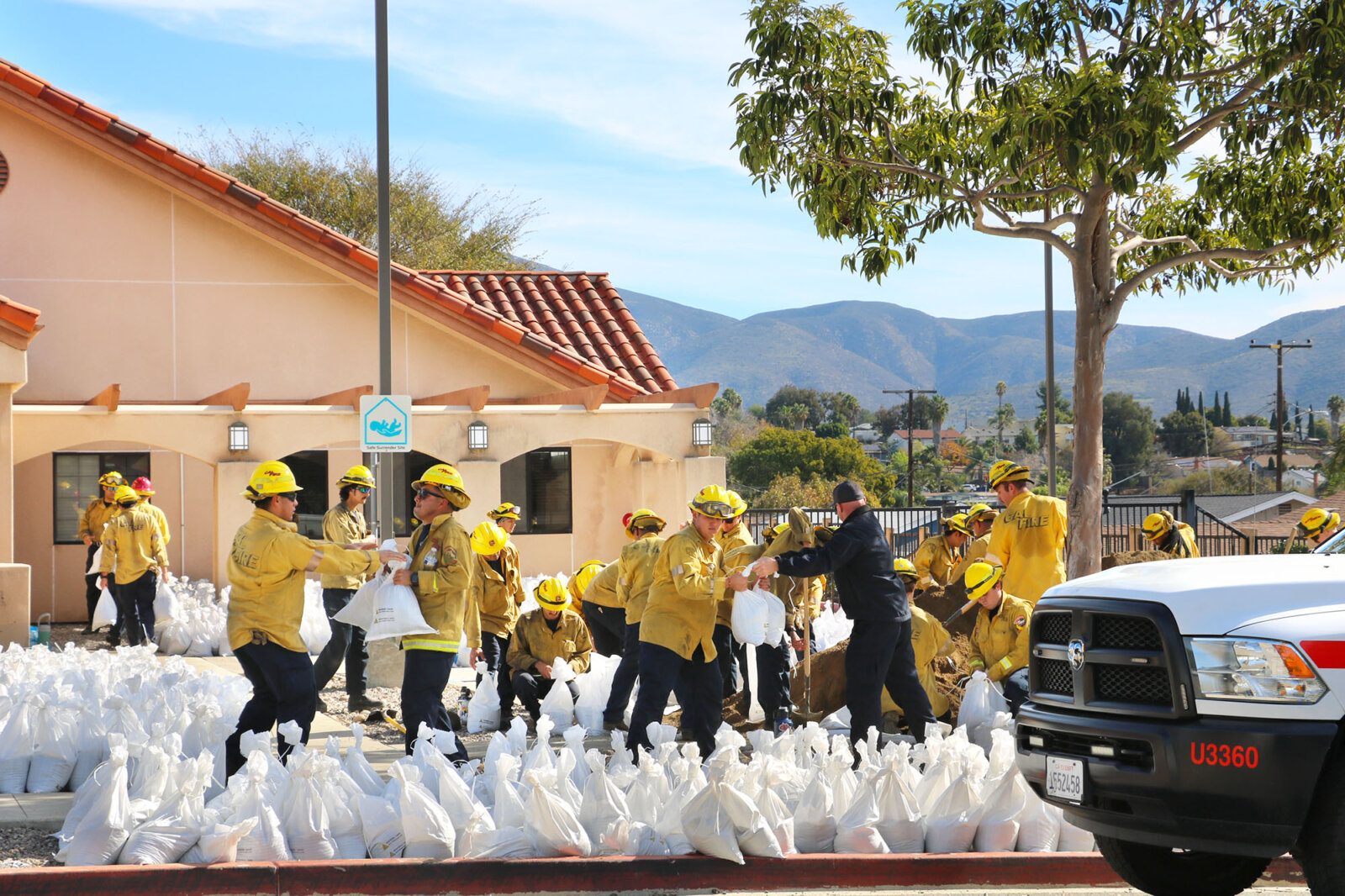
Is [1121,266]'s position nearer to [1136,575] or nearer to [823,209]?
[823,209]

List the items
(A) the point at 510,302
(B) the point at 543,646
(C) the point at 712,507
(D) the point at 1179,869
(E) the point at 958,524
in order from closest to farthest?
(D) the point at 1179,869
(C) the point at 712,507
(B) the point at 543,646
(E) the point at 958,524
(A) the point at 510,302

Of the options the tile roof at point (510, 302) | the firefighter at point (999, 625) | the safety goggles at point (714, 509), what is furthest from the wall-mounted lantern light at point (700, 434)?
the safety goggles at point (714, 509)

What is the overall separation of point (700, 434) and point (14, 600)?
7856 millimetres

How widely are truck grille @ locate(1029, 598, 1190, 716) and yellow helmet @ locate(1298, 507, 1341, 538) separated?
1069 centimetres

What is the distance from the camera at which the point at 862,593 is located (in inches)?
316

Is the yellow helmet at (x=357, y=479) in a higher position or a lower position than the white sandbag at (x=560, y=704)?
higher

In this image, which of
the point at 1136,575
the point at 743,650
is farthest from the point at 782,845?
the point at 743,650

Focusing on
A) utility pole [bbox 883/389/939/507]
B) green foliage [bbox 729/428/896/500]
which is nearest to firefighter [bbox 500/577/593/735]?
utility pole [bbox 883/389/939/507]

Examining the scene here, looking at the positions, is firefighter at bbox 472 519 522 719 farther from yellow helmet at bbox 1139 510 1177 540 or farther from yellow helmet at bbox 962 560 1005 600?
yellow helmet at bbox 1139 510 1177 540

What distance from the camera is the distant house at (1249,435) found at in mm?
127037

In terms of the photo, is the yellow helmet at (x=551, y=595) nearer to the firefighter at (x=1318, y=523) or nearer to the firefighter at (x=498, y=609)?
the firefighter at (x=498, y=609)

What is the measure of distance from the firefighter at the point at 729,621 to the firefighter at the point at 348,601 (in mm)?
2785

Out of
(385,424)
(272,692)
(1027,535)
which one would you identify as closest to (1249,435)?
(1027,535)

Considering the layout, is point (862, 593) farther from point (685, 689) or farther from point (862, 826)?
point (862, 826)
